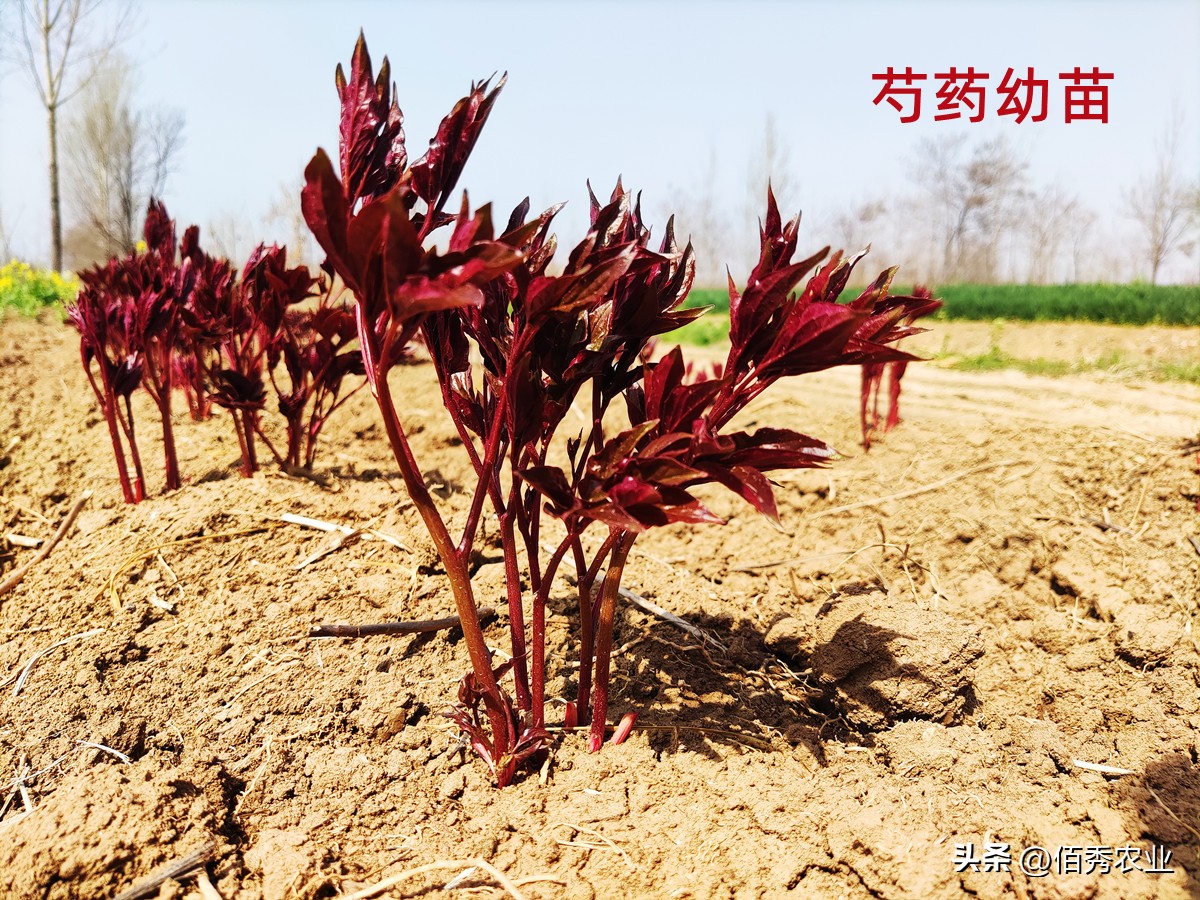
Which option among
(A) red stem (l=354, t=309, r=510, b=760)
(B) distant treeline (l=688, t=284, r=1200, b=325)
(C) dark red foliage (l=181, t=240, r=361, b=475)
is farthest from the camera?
(B) distant treeline (l=688, t=284, r=1200, b=325)

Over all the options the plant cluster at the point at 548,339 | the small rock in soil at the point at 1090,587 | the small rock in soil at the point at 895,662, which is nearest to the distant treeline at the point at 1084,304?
the small rock in soil at the point at 1090,587

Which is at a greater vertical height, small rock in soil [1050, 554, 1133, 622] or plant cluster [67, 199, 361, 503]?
plant cluster [67, 199, 361, 503]

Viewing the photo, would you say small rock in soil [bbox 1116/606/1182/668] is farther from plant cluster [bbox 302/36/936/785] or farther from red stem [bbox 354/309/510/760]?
red stem [bbox 354/309/510/760]

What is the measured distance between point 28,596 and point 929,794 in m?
2.77

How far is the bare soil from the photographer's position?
1.56 m

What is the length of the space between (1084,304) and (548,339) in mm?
23711

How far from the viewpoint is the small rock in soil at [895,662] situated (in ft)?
6.70

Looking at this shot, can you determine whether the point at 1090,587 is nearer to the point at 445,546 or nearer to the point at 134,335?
the point at 445,546

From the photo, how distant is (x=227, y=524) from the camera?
283cm

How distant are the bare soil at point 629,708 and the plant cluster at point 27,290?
32.1ft

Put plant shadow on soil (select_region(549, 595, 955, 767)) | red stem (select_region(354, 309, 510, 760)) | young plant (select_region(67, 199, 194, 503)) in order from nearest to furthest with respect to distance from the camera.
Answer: red stem (select_region(354, 309, 510, 760))
plant shadow on soil (select_region(549, 595, 955, 767))
young plant (select_region(67, 199, 194, 503))

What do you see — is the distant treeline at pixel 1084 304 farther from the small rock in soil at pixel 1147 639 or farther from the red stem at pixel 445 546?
the red stem at pixel 445 546

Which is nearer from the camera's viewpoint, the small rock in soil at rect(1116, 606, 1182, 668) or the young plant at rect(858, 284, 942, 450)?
the small rock in soil at rect(1116, 606, 1182, 668)

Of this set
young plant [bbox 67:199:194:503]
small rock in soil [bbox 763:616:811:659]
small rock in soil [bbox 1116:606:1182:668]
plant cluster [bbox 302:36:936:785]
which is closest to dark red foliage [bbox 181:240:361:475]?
young plant [bbox 67:199:194:503]
